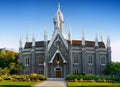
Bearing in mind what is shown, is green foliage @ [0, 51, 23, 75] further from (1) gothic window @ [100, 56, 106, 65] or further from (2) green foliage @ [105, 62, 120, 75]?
(2) green foliage @ [105, 62, 120, 75]

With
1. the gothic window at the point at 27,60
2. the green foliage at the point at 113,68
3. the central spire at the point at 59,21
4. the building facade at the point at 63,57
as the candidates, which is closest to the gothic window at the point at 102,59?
the building facade at the point at 63,57

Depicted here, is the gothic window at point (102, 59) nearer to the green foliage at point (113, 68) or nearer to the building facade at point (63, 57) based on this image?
the building facade at point (63, 57)

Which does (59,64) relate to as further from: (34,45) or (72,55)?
(34,45)

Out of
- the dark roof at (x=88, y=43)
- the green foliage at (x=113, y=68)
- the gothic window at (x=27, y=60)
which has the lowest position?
the green foliage at (x=113, y=68)

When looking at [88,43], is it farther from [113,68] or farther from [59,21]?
[113,68]

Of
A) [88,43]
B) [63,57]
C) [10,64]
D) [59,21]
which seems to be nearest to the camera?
[63,57]

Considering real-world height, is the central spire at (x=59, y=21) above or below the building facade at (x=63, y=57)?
above

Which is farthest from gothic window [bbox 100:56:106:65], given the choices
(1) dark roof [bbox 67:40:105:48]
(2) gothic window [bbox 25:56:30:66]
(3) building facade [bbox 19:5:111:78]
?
(2) gothic window [bbox 25:56:30:66]

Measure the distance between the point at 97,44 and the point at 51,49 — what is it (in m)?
11.6

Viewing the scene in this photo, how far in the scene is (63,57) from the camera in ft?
221

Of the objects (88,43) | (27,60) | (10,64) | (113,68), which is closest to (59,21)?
(88,43)

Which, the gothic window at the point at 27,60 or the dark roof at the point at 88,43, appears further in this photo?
the gothic window at the point at 27,60

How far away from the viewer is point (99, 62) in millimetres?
69375

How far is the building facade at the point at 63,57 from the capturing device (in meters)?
67.4
